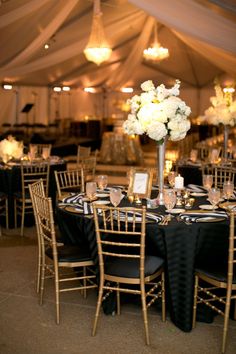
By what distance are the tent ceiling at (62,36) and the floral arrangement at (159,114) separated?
7.19 feet

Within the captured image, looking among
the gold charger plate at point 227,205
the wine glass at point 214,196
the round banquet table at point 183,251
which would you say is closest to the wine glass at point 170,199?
the round banquet table at point 183,251

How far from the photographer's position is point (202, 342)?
3621mm

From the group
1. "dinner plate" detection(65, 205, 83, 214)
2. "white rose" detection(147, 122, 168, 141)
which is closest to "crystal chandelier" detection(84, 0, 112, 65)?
"white rose" detection(147, 122, 168, 141)

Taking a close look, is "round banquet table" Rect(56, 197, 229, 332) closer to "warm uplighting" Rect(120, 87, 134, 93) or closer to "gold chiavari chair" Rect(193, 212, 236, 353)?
"gold chiavari chair" Rect(193, 212, 236, 353)

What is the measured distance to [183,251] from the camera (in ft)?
12.4

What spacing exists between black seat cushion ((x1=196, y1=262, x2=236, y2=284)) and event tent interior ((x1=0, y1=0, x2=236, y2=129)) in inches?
128

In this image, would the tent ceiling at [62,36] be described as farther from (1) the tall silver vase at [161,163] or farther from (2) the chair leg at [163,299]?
(2) the chair leg at [163,299]

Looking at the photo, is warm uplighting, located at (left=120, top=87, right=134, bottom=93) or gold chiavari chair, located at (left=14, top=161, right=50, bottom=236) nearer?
gold chiavari chair, located at (left=14, top=161, right=50, bottom=236)

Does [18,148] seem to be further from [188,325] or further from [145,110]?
[188,325]

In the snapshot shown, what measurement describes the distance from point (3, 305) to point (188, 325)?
59.0 inches

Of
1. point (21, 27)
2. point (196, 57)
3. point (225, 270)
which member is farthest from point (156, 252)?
point (196, 57)

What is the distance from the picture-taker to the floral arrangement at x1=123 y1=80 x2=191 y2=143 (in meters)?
4.17

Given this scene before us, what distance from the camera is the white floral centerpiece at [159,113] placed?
417 cm

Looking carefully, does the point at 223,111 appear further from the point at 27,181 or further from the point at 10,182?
the point at 10,182
